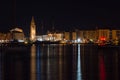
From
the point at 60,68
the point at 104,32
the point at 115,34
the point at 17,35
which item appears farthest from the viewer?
the point at 17,35

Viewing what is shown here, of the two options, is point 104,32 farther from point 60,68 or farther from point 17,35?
point 60,68

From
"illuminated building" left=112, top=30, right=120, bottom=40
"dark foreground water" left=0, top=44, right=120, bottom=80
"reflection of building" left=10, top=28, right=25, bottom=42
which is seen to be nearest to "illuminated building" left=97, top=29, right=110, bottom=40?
"illuminated building" left=112, top=30, right=120, bottom=40

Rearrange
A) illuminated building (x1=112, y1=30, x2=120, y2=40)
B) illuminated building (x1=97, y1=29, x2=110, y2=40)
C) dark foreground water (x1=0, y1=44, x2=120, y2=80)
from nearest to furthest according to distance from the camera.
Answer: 1. dark foreground water (x1=0, y1=44, x2=120, y2=80)
2. illuminated building (x1=112, y1=30, x2=120, y2=40)
3. illuminated building (x1=97, y1=29, x2=110, y2=40)

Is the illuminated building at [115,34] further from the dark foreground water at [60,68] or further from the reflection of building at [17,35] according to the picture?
the dark foreground water at [60,68]

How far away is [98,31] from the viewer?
184m

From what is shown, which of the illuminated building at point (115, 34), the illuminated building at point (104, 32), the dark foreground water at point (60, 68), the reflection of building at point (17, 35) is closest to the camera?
the dark foreground water at point (60, 68)

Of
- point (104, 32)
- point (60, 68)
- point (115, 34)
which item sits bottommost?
point (60, 68)

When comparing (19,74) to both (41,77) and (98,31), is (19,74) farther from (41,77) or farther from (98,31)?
(98,31)

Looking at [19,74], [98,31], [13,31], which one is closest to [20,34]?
[13,31]

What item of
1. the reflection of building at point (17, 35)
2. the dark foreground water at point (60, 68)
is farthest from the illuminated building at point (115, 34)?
the dark foreground water at point (60, 68)

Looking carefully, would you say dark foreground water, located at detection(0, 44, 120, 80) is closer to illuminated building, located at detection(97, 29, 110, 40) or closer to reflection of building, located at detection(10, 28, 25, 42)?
illuminated building, located at detection(97, 29, 110, 40)

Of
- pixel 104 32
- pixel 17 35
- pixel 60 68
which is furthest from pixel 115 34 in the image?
pixel 60 68

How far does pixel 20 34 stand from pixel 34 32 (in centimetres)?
778

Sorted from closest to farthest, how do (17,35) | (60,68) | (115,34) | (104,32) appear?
1. (60,68)
2. (115,34)
3. (104,32)
4. (17,35)
